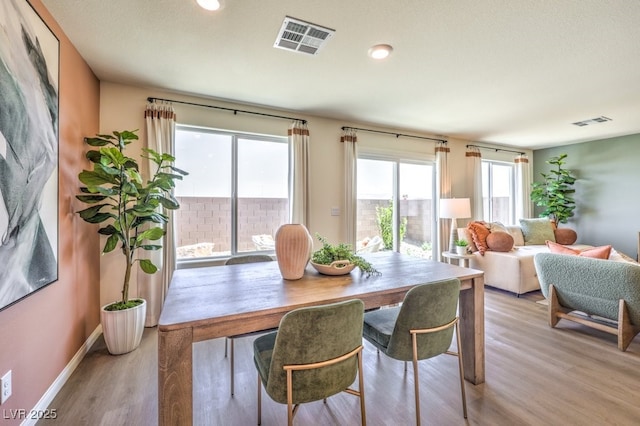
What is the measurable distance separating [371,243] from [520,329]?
2.19 meters

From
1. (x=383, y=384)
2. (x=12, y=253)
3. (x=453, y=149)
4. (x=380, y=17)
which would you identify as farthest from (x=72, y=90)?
(x=453, y=149)

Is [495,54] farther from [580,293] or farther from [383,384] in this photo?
[383,384]

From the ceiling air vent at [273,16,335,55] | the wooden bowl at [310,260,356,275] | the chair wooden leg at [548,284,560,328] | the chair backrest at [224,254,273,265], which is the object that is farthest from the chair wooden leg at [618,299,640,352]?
the ceiling air vent at [273,16,335,55]

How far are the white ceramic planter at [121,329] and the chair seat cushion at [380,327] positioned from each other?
1.98 m

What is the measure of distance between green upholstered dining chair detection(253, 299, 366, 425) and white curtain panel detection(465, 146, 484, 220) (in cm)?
493

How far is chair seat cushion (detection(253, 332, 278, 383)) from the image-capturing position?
1362 mm

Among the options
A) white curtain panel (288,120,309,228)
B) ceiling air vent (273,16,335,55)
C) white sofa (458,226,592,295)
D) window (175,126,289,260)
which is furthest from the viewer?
white sofa (458,226,592,295)

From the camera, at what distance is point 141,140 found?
120 inches

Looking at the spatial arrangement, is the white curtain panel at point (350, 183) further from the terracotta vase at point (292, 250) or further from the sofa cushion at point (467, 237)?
the terracotta vase at point (292, 250)

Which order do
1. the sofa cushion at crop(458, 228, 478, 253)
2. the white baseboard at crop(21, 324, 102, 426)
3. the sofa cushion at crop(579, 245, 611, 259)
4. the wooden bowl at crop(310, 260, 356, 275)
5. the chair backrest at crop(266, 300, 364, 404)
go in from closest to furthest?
the chair backrest at crop(266, 300, 364, 404)
the white baseboard at crop(21, 324, 102, 426)
the wooden bowl at crop(310, 260, 356, 275)
the sofa cushion at crop(579, 245, 611, 259)
the sofa cushion at crop(458, 228, 478, 253)

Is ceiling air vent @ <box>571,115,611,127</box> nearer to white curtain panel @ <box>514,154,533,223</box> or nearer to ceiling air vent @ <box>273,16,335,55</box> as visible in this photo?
white curtain panel @ <box>514,154,533,223</box>

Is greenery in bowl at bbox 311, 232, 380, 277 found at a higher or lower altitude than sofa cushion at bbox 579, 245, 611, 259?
higher

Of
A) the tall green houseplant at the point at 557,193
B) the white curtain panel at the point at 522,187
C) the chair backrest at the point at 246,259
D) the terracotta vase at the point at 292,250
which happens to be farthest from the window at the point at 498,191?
the terracotta vase at the point at 292,250

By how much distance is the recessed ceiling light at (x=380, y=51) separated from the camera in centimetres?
224
